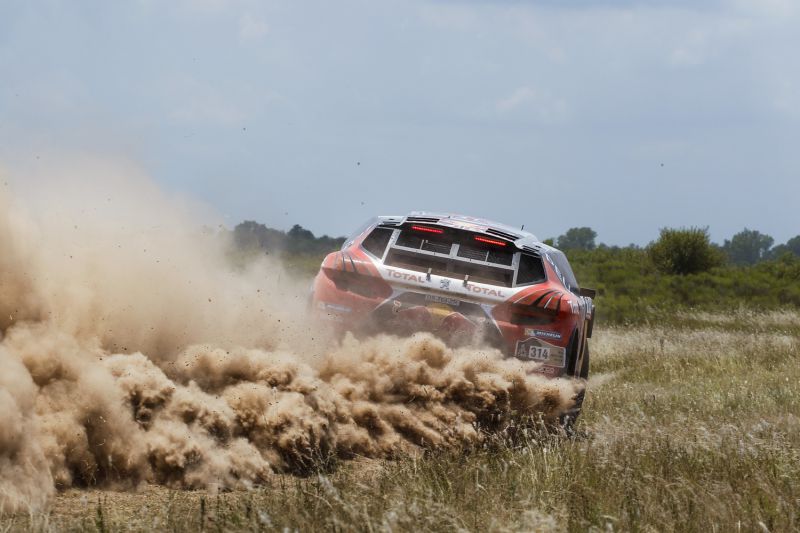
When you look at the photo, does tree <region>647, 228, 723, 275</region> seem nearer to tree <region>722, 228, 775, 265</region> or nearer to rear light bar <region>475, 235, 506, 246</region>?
rear light bar <region>475, 235, 506, 246</region>

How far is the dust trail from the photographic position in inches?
249

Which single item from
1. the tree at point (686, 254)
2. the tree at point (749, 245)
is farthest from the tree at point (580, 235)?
the tree at point (686, 254)

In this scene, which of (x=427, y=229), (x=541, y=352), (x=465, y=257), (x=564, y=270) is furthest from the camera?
(x=564, y=270)

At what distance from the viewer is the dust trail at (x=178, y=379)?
6.32 metres

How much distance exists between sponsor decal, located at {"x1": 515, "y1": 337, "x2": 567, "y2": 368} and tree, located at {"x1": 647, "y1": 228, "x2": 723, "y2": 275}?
42.0 meters

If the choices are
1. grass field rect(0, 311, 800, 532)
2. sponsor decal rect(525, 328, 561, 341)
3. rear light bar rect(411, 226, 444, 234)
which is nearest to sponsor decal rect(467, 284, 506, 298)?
sponsor decal rect(525, 328, 561, 341)

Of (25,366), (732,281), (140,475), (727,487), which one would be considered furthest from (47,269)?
(732,281)

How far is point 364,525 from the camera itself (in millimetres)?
5098

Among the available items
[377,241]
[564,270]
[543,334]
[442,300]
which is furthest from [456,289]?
[564,270]

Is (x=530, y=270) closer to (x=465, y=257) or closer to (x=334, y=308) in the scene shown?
(x=465, y=257)

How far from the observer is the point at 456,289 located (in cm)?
882

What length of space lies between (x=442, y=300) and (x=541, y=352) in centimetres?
96

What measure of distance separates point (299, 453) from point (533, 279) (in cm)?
302

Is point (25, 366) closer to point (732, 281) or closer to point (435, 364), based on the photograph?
point (435, 364)
